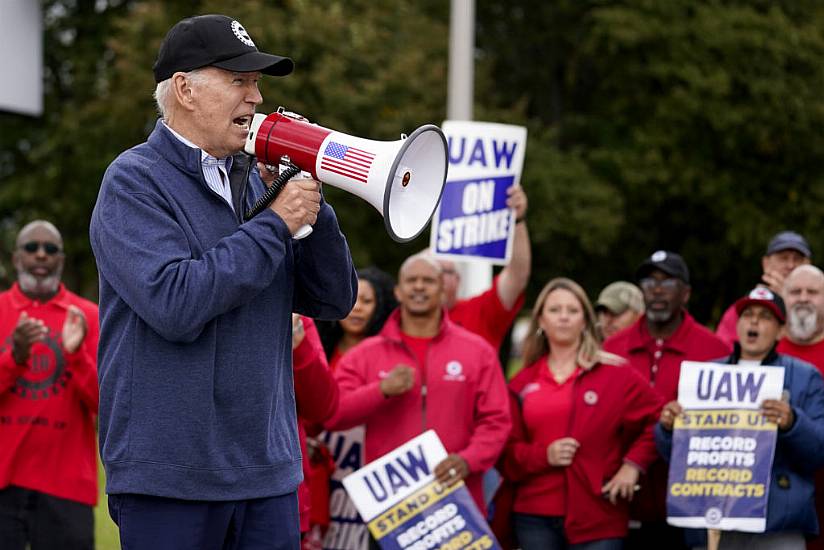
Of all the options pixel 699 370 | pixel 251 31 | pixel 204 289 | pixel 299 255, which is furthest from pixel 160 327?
pixel 251 31

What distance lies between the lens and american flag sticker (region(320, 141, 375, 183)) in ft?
11.3

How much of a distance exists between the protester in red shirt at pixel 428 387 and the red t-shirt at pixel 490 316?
88 cm

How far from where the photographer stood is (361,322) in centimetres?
772

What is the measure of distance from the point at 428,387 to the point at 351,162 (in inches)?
136

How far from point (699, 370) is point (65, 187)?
714 inches

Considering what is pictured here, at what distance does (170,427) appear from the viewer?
3344 millimetres

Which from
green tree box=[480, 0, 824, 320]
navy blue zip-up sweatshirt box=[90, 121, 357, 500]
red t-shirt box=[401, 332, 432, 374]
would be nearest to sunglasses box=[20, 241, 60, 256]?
red t-shirt box=[401, 332, 432, 374]

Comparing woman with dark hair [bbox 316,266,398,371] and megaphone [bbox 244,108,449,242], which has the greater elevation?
megaphone [bbox 244,108,449,242]

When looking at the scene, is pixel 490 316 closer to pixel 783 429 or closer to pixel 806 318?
pixel 806 318

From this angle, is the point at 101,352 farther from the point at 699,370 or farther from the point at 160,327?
the point at 699,370

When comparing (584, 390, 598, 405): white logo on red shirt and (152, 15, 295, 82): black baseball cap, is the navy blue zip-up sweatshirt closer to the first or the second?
(152, 15, 295, 82): black baseball cap

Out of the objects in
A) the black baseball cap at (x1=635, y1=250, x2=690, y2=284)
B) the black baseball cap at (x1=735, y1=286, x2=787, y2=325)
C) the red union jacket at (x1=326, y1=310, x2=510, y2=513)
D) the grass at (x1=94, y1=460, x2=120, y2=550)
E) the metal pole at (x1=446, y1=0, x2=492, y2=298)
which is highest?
the metal pole at (x1=446, y1=0, x2=492, y2=298)

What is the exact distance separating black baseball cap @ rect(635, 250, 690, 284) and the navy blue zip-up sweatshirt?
14.1 ft

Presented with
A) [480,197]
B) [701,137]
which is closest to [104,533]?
[480,197]
